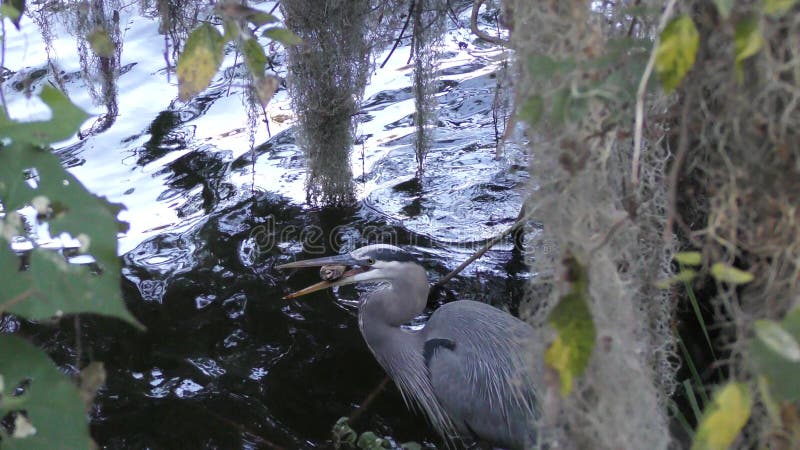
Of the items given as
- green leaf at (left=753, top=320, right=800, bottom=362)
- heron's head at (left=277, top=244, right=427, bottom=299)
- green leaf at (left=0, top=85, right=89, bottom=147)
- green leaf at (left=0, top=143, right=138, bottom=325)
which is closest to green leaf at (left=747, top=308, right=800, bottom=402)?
green leaf at (left=753, top=320, right=800, bottom=362)

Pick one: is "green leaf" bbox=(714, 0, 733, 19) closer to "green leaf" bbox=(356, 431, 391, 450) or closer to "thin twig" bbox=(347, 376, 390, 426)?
"green leaf" bbox=(356, 431, 391, 450)

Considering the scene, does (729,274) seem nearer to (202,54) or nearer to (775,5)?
(775,5)

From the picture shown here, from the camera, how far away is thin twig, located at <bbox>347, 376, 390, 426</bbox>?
10.7 feet

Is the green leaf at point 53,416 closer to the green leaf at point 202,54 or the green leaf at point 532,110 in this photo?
Answer: the green leaf at point 202,54

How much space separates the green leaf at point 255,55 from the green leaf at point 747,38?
2.80ft

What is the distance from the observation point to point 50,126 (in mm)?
1341

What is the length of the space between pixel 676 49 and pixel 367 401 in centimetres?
259

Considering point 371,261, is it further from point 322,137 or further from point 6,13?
point 6,13

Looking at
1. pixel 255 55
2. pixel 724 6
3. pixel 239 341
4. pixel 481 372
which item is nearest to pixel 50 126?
pixel 255 55

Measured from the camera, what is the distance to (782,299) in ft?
3.92

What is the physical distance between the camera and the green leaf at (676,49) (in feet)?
3.32

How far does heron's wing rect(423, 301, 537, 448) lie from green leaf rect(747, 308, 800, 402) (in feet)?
6.31

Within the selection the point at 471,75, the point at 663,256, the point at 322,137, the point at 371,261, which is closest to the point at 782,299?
the point at 663,256

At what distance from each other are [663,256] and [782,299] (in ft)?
1.57
